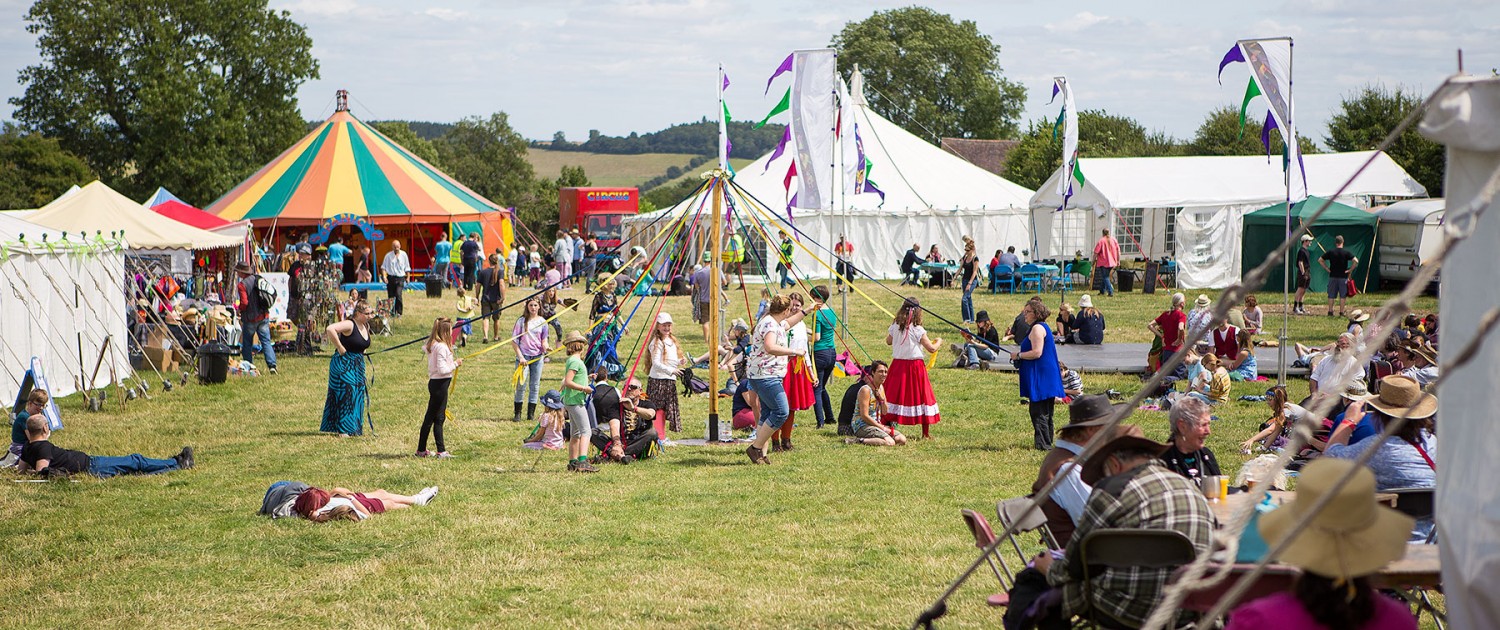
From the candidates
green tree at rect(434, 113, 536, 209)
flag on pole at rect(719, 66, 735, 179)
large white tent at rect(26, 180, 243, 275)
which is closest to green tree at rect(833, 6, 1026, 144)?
green tree at rect(434, 113, 536, 209)

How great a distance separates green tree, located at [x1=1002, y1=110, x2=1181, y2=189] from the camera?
155 feet

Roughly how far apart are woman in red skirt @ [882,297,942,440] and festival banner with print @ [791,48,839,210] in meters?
5.09

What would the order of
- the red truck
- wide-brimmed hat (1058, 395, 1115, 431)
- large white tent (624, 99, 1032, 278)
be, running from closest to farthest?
wide-brimmed hat (1058, 395, 1115, 431)
large white tent (624, 99, 1032, 278)
the red truck

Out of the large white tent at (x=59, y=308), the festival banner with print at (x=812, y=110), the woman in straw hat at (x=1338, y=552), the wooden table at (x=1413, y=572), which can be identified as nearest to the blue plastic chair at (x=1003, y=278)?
the festival banner with print at (x=812, y=110)

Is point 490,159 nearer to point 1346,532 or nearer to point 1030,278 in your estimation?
point 1030,278

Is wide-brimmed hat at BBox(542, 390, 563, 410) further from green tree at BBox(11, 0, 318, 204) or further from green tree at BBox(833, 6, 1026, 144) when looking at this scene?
green tree at BBox(833, 6, 1026, 144)

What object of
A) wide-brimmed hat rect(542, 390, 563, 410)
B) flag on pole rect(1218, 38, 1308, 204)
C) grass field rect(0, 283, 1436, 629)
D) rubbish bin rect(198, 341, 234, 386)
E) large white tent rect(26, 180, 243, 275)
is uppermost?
flag on pole rect(1218, 38, 1308, 204)

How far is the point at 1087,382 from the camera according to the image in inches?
555

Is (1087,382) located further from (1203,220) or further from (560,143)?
(560,143)

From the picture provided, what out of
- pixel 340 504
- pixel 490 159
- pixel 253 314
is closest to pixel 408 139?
pixel 490 159

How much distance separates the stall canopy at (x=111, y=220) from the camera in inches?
639

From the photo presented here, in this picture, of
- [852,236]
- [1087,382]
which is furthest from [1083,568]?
[852,236]

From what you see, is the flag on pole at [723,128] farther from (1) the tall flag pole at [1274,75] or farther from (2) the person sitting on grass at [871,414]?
(1) the tall flag pole at [1274,75]

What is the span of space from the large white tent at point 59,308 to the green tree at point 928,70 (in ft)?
150
